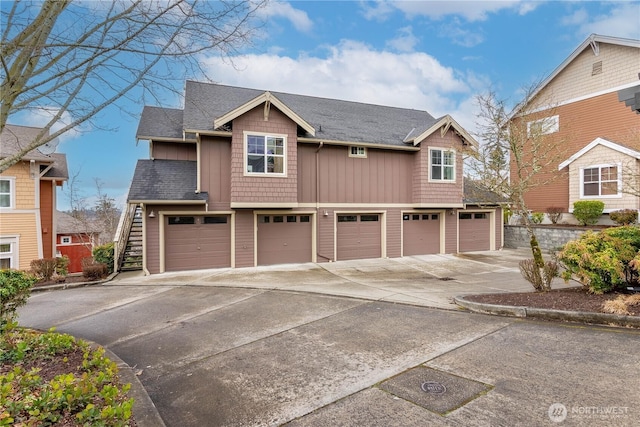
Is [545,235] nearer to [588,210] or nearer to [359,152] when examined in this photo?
[588,210]

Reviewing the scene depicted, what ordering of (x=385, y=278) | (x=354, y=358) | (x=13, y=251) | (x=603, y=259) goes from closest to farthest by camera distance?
(x=354, y=358)
(x=603, y=259)
(x=385, y=278)
(x=13, y=251)

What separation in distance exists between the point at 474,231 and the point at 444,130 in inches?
223

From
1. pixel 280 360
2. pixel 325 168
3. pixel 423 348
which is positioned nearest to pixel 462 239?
pixel 325 168

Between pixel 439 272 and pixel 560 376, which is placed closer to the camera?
pixel 560 376

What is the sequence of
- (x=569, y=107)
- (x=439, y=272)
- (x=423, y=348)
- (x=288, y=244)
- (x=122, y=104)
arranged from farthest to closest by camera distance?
(x=569, y=107), (x=288, y=244), (x=439, y=272), (x=423, y=348), (x=122, y=104)

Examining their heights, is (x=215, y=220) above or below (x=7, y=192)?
below

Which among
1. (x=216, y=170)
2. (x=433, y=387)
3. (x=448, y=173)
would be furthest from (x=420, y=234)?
(x=433, y=387)

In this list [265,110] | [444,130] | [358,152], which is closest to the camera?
[265,110]

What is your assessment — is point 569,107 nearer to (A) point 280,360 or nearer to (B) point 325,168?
(B) point 325,168

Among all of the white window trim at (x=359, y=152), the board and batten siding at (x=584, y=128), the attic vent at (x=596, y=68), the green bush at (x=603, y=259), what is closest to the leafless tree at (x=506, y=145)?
the green bush at (x=603, y=259)

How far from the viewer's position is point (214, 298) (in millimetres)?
8484

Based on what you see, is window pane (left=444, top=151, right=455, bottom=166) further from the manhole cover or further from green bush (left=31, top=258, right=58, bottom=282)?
green bush (left=31, top=258, right=58, bottom=282)

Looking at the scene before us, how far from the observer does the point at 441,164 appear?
51.6 feet

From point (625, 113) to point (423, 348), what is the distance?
20293 millimetres
